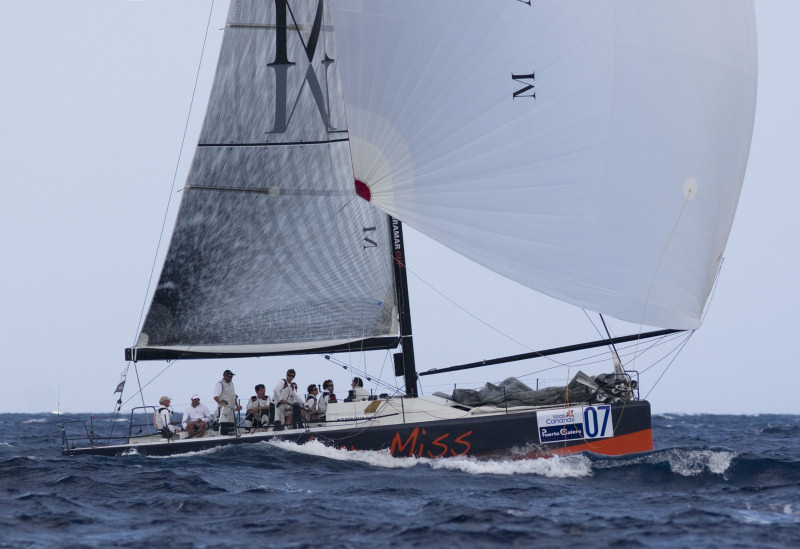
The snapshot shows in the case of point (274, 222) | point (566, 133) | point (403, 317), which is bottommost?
point (403, 317)

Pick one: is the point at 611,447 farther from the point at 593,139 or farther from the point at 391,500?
the point at 593,139

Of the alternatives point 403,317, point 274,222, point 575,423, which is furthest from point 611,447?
point 274,222

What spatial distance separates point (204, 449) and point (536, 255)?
5.65 m

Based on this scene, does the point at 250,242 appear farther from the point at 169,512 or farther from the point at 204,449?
the point at 169,512

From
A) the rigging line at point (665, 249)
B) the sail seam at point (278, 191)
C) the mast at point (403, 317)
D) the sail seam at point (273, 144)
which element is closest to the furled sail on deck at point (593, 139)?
the rigging line at point (665, 249)

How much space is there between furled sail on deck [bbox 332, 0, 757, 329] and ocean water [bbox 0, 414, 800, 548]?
8.19ft

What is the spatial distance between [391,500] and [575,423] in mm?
3983

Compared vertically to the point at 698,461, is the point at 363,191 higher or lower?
higher

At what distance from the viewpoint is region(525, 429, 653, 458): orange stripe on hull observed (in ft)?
45.1

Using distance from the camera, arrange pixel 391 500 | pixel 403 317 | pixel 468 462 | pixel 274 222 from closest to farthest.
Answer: pixel 391 500, pixel 468 462, pixel 274 222, pixel 403 317

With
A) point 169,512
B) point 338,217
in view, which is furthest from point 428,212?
point 169,512

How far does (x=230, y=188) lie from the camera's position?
1594cm

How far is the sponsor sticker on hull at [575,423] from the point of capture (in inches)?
542

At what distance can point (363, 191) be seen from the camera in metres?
15.0
